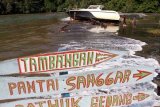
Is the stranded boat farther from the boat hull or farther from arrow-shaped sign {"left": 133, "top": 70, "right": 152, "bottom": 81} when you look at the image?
arrow-shaped sign {"left": 133, "top": 70, "right": 152, "bottom": 81}

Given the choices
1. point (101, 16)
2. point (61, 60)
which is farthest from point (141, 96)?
point (101, 16)

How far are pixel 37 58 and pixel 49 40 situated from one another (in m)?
23.2

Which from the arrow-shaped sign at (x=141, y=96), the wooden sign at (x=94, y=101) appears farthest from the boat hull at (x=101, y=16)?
the wooden sign at (x=94, y=101)

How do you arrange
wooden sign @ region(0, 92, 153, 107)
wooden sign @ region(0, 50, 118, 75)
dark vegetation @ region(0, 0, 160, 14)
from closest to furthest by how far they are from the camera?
wooden sign @ region(0, 50, 118, 75) < wooden sign @ region(0, 92, 153, 107) < dark vegetation @ region(0, 0, 160, 14)

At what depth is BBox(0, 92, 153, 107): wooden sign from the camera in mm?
6441

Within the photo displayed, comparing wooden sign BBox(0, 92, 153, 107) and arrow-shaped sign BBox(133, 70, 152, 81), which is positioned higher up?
arrow-shaped sign BBox(133, 70, 152, 81)

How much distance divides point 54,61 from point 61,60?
0.15m

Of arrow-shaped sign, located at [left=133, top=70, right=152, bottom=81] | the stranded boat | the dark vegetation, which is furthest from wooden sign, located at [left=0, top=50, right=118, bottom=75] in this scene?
the dark vegetation

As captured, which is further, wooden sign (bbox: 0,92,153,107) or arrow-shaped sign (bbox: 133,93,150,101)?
arrow-shaped sign (bbox: 133,93,150,101)

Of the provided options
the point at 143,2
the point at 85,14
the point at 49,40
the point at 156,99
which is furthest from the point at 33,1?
the point at 156,99

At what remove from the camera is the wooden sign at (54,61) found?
20.8 feet

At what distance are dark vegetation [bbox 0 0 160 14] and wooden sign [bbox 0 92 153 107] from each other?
66.3m

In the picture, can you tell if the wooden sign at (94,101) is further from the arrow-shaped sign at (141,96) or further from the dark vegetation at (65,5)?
the dark vegetation at (65,5)

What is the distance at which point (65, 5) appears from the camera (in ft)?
307
